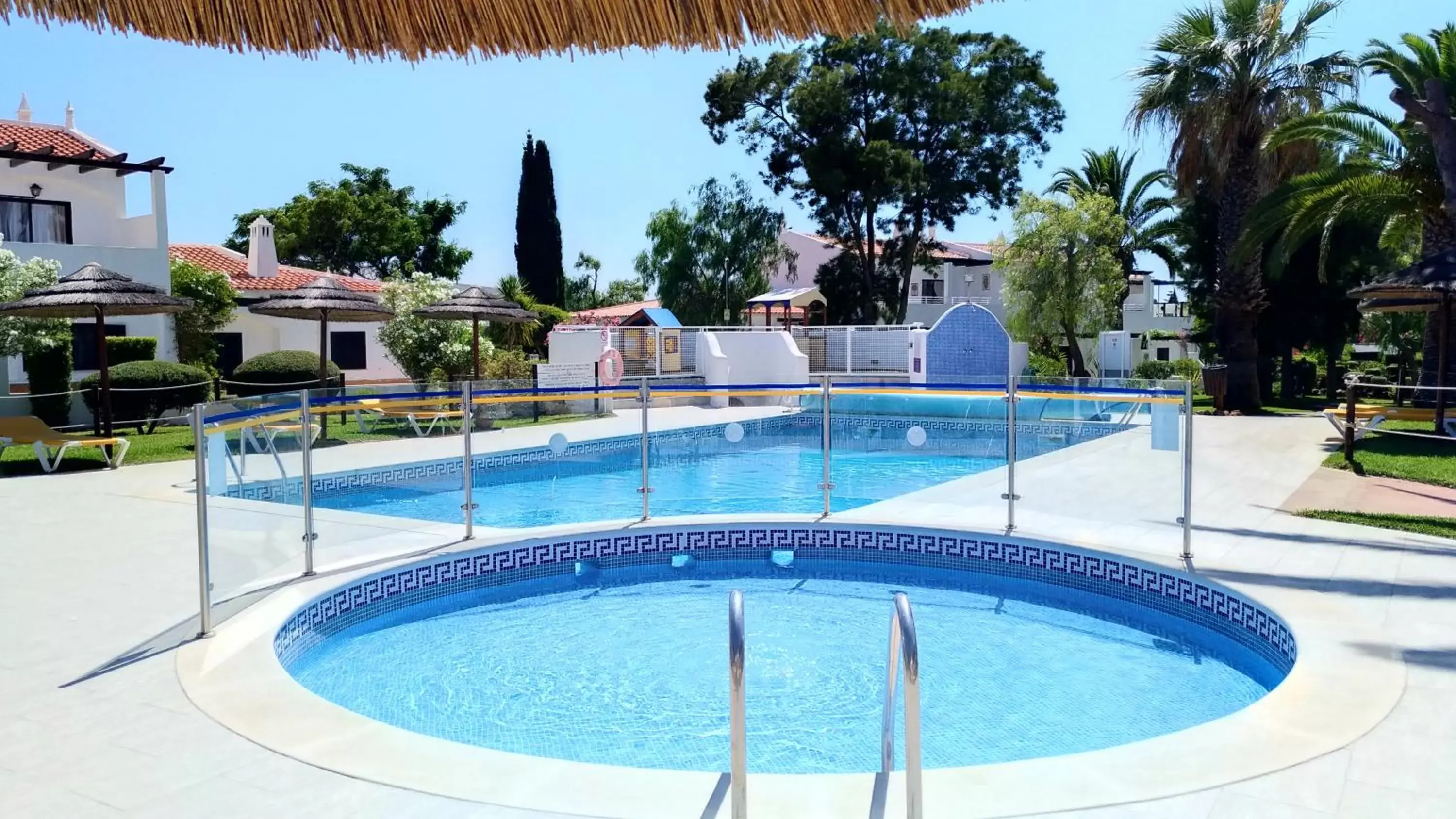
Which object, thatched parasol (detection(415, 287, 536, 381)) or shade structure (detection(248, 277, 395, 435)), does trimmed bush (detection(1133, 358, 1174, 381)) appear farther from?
shade structure (detection(248, 277, 395, 435))

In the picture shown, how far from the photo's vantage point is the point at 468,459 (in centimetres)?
807

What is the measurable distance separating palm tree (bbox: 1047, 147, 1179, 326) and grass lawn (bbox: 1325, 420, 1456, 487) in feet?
68.0

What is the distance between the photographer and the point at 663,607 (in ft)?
24.3

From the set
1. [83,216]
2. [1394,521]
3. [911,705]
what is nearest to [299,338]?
[83,216]

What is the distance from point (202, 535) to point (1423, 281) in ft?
47.5

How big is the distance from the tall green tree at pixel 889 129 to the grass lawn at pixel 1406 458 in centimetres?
2133

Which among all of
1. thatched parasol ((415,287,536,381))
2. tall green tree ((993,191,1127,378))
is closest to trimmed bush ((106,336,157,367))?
thatched parasol ((415,287,536,381))

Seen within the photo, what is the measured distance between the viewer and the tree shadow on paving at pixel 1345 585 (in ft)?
19.9

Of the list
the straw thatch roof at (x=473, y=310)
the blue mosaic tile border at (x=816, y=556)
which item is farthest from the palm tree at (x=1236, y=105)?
the blue mosaic tile border at (x=816, y=556)

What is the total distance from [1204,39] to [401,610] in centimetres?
1942

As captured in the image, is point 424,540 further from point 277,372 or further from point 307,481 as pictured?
point 277,372

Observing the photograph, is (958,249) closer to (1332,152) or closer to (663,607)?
(1332,152)

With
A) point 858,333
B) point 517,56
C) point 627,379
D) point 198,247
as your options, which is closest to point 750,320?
point 858,333

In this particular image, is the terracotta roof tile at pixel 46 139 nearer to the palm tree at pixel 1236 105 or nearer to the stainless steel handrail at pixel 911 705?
the palm tree at pixel 1236 105
